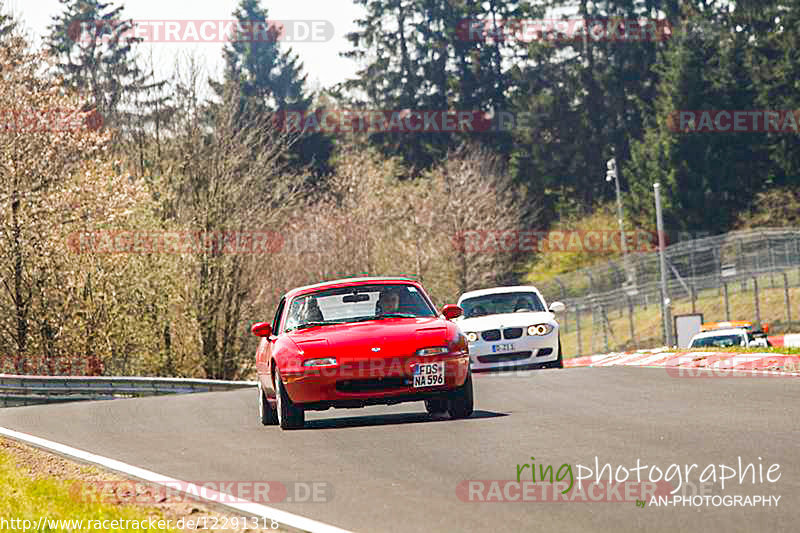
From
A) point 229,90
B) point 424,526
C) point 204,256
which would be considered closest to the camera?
point 424,526


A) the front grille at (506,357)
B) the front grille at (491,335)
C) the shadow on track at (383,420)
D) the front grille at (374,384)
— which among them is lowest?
the front grille at (506,357)

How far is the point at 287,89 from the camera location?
339 feet

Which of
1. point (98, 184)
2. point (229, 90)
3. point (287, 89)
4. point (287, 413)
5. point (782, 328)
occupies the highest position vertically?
point (287, 89)

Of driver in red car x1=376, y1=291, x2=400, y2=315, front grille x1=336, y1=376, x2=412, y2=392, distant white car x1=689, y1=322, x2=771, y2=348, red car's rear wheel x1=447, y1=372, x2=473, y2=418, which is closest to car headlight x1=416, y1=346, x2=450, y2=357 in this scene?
front grille x1=336, y1=376, x2=412, y2=392

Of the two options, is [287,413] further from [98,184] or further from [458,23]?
[458,23]

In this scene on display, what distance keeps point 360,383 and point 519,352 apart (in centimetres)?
961

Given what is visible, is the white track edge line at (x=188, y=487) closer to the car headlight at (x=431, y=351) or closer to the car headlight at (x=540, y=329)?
the car headlight at (x=431, y=351)

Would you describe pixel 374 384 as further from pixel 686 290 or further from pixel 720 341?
pixel 686 290

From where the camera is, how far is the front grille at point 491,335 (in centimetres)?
2209

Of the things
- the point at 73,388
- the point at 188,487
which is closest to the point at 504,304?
the point at 73,388

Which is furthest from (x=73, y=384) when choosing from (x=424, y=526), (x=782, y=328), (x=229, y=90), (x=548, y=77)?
(x=548, y=77)

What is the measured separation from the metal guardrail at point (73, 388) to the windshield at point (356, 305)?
11160 millimetres

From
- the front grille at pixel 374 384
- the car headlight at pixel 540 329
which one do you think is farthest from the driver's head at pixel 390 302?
the car headlight at pixel 540 329

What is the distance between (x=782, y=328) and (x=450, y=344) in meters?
37.3
